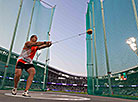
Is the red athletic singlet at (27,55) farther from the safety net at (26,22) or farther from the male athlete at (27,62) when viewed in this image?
the safety net at (26,22)

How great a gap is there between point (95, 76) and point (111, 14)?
15.5 ft

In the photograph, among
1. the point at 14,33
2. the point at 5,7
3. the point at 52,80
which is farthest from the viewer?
the point at 52,80

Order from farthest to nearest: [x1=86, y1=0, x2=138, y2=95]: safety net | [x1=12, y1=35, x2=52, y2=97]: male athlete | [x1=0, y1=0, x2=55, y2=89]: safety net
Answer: [x1=0, y1=0, x2=55, y2=89]: safety net
[x1=86, y1=0, x2=138, y2=95]: safety net
[x1=12, y1=35, x2=52, y2=97]: male athlete

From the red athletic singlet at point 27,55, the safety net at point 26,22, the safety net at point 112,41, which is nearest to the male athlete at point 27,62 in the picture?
the red athletic singlet at point 27,55

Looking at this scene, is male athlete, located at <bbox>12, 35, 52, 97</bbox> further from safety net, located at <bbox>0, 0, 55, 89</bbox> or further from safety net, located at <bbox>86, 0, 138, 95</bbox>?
safety net, located at <bbox>0, 0, 55, 89</bbox>

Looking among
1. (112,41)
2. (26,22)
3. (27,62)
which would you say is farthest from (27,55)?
(26,22)

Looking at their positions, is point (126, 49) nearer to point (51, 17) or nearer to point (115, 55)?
point (115, 55)

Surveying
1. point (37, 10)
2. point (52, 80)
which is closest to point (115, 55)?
point (37, 10)

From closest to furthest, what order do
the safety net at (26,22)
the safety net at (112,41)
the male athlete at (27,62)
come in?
the male athlete at (27,62)
the safety net at (112,41)
the safety net at (26,22)

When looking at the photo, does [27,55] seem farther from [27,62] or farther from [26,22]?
[26,22]

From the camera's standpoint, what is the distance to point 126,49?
20.9 feet

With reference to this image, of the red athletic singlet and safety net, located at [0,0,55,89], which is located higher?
safety net, located at [0,0,55,89]

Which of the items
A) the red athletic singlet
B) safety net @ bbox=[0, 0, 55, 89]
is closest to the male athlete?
the red athletic singlet

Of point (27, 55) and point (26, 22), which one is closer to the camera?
point (27, 55)
